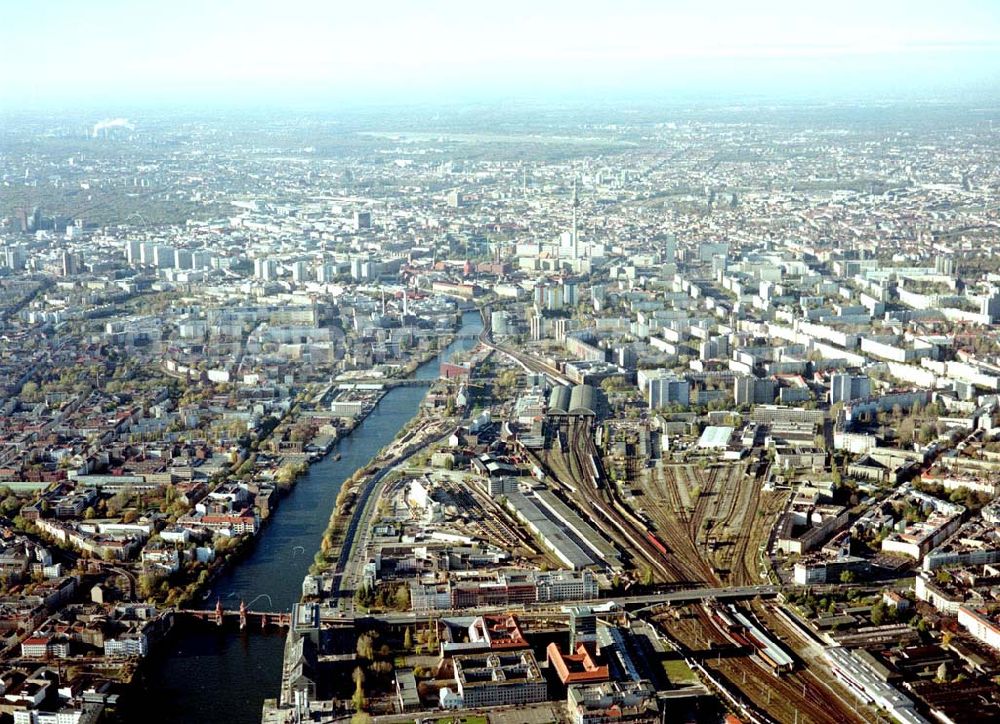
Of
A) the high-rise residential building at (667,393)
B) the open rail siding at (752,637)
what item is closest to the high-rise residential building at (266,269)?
the high-rise residential building at (667,393)

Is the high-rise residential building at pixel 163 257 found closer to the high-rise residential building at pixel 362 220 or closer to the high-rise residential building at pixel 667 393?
the high-rise residential building at pixel 362 220

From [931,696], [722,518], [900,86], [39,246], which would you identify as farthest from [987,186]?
[900,86]

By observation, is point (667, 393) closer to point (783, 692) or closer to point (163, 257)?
point (783, 692)

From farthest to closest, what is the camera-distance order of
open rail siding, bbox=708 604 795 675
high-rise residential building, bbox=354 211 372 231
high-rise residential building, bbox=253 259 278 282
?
high-rise residential building, bbox=354 211 372 231
high-rise residential building, bbox=253 259 278 282
open rail siding, bbox=708 604 795 675

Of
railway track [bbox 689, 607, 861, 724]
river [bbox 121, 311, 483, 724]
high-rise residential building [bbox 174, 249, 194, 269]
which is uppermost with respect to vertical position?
railway track [bbox 689, 607, 861, 724]

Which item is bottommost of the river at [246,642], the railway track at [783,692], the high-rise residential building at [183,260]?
the high-rise residential building at [183,260]

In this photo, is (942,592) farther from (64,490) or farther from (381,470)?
(64,490)

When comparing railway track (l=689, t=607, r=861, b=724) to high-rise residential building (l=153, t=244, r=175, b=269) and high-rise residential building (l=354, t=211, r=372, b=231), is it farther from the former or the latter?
high-rise residential building (l=354, t=211, r=372, b=231)

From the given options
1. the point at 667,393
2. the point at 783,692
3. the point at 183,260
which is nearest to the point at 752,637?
the point at 783,692

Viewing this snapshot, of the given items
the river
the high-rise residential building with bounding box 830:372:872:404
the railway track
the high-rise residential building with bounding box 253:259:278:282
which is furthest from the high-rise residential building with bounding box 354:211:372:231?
A: the railway track
